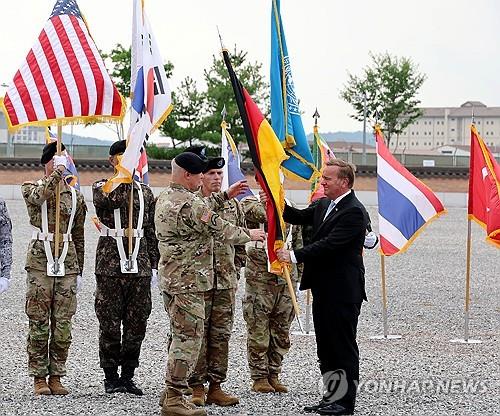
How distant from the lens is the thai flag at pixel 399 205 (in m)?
10.0

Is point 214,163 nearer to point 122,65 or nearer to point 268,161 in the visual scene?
point 268,161

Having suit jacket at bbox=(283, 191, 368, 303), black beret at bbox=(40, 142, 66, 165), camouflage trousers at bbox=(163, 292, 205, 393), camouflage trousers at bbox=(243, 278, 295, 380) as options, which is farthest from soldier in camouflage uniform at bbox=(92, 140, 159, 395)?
suit jacket at bbox=(283, 191, 368, 303)

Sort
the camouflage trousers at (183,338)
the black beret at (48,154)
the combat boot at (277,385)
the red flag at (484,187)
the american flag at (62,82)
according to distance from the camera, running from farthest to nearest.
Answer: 1. the red flag at (484,187)
2. the american flag at (62,82)
3. the combat boot at (277,385)
4. the black beret at (48,154)
5. the camouflage trousers at (183,338)

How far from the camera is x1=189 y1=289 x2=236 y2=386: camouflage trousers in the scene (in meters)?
7.07

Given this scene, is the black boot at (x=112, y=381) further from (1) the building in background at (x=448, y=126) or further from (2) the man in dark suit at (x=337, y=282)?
(1) the building in background at (x=448, y=126)

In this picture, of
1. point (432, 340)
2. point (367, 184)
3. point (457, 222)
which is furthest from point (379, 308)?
point (367, 184)

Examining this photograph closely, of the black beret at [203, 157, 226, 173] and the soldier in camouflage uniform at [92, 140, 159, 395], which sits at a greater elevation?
the black beret at [203, 157, 226, 173]

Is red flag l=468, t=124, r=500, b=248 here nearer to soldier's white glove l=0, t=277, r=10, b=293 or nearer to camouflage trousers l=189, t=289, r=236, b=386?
camouflage trousers l=189, t=289, r=236, b=386

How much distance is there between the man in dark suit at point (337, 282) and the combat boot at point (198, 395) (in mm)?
750

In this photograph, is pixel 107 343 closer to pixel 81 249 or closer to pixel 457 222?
pixel 81 249

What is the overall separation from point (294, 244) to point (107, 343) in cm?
190

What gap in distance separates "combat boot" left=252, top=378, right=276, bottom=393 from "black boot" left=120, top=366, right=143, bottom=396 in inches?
35.5

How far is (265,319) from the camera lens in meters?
7.73

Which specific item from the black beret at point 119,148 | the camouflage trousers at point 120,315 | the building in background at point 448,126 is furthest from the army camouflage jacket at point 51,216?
the building in background at point 448,126
